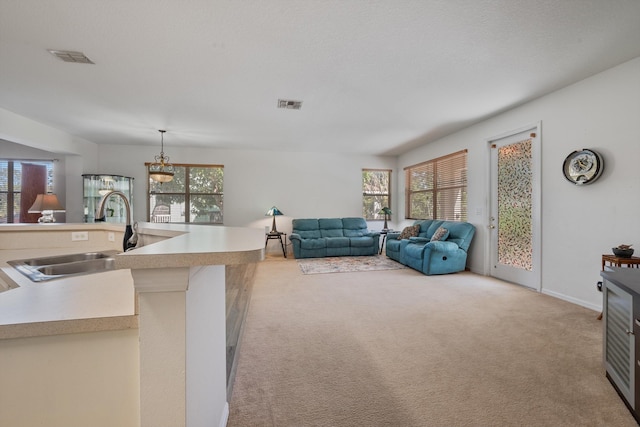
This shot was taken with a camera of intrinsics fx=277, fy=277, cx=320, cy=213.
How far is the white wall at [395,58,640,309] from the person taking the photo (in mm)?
2748

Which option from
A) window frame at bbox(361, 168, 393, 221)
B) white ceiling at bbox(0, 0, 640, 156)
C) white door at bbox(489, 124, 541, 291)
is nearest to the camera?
white ceiling at bbox(0, 0, 640, 156)

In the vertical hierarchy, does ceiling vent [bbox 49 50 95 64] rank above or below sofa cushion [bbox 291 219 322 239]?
above

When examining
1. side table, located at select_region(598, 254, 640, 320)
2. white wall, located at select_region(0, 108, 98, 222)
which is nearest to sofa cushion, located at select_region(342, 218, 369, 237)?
side table, located at select_region(598, 254, 640, 320)

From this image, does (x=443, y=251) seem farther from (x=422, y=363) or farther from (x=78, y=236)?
(x=78, y=236)

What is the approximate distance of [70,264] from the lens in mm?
1794

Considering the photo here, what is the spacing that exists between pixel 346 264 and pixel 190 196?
158 inches

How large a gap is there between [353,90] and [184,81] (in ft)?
6.41

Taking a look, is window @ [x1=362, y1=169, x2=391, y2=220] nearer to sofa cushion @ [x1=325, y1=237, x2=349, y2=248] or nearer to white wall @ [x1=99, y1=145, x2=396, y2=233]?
white wall @ [x1=99, y1=145, x2=396, y2=233]

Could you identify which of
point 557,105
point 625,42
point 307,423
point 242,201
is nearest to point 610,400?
point 307,423

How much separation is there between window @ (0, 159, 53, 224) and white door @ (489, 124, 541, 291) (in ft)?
28.9

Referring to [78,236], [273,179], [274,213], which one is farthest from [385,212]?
[78,236]

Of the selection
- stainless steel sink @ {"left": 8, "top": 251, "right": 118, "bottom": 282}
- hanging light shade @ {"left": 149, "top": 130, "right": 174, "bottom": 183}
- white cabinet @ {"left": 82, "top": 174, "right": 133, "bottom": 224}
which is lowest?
stainless steel sink @ {"left": 8, "top": 251, "right": 118, "bottom": 282}

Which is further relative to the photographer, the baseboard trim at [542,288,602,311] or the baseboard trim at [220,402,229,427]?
the baseboard trim at [542,288,602,311]

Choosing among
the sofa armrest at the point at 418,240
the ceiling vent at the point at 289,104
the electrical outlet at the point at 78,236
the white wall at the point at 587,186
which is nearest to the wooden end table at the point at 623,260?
the white wall at the point at 587,186
